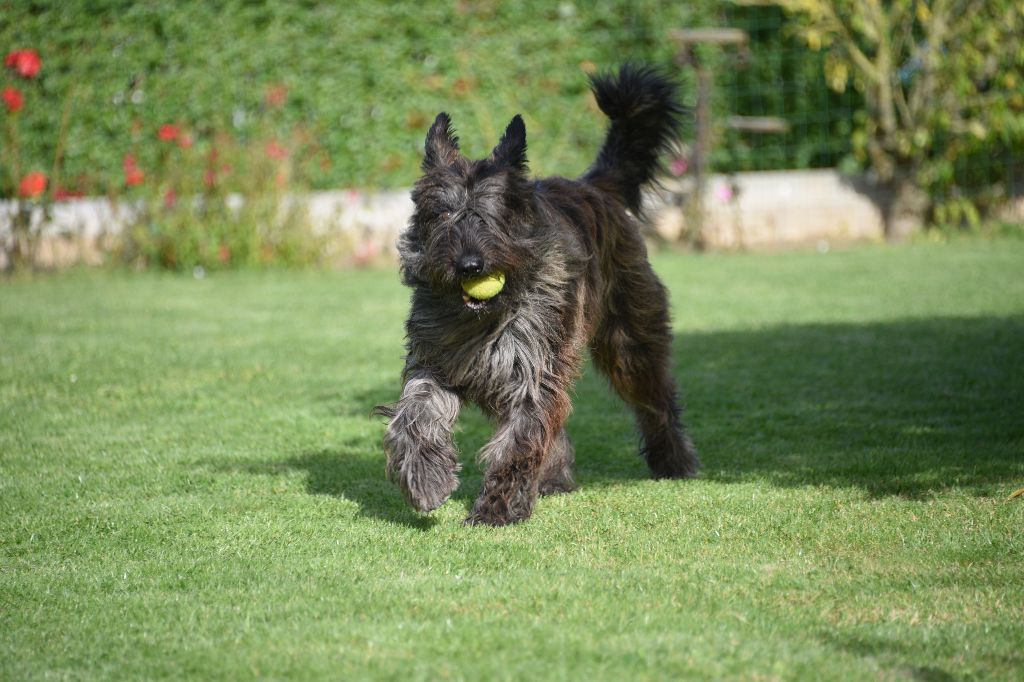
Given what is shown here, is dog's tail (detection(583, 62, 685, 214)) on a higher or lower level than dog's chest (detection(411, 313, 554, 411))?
higher

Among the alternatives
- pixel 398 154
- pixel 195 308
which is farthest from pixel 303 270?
pixel 195 308

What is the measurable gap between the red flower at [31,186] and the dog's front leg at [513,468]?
9.12 m

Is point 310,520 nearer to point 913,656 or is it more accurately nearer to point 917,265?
point 913,656

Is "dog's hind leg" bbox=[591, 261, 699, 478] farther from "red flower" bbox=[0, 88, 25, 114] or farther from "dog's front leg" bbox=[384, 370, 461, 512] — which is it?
"red flower" bbox=[0, 88, 25, 114]

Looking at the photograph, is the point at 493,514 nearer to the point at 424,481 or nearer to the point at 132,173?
the point at 424,481

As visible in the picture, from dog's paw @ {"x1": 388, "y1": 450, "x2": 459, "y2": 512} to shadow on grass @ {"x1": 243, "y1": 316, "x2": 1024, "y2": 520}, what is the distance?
141 mm

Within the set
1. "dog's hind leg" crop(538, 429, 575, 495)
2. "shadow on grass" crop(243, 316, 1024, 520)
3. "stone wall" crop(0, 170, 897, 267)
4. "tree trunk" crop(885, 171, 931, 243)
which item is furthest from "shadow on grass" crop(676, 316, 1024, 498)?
"tree trunk" crop(885, 171, 931, 243)

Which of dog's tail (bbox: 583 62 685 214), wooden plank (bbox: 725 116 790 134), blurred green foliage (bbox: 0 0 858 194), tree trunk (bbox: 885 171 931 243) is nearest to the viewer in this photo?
dog's tail (bbox: 583 62 685 214)

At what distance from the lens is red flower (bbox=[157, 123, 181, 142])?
12617 millimetres

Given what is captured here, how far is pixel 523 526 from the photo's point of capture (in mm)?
4383

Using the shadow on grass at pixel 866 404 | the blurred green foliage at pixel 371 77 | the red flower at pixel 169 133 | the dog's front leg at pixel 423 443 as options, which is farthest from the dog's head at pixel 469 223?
the red flower at pixel 169 133

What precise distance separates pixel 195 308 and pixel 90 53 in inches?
164

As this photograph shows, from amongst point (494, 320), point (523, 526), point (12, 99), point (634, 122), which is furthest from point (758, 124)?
point (523, 526)

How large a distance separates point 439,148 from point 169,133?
29.0 ft
